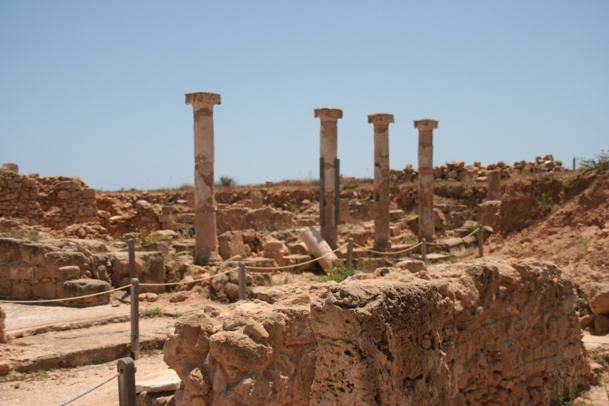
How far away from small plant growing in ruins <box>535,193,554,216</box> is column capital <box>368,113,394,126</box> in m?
4.88

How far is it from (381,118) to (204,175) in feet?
19.2

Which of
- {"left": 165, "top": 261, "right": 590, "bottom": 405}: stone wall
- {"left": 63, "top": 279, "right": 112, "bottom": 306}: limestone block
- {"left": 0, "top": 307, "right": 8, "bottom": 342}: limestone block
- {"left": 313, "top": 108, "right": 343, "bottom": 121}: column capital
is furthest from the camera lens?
{"left": 313, "top": 108, "right": 343, "bottom": 121}: column capital

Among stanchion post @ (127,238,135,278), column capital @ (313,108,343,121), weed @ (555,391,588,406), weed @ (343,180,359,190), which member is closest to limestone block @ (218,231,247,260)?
stanchion post @ (127,238,135,278)

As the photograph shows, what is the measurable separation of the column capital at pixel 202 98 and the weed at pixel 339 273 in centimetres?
482

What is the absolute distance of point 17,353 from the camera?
7.98 metres

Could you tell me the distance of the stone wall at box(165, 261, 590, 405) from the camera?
4203mm

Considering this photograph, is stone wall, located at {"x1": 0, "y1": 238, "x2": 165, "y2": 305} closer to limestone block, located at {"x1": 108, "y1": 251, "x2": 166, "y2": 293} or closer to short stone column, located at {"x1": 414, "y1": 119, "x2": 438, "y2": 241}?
limestone block, located at {"x1": 108, "y1": 251, "x2": 166, "y2": 293}

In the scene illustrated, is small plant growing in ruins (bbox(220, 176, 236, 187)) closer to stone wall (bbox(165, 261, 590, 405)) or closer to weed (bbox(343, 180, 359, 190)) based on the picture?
weed (bbox(343, 180, 359, 190))

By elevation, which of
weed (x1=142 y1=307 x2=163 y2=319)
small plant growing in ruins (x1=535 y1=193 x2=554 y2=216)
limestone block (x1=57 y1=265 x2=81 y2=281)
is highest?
small plant growing in ruins (x1=535 y1=193 x2=554 y2=216)

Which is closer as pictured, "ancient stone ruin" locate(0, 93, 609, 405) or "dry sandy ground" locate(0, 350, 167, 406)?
"ancient stone ruin" locate(0, 93, 609, 405)

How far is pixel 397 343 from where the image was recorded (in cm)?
422

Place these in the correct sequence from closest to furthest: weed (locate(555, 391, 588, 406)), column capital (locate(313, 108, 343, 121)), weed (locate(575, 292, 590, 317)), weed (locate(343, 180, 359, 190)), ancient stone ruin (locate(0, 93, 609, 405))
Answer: ancient stone ruin (locate(0, 93, 609, 405)) < weed (locate(555, 391, 588, 406)) < weed (locate(575, 292, 590, 317)) < column capital (locate(313, 108, 343, 121)) < weed (locate(343, 180, 359, 190))

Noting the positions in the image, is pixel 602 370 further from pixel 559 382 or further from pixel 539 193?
pixel 539 193

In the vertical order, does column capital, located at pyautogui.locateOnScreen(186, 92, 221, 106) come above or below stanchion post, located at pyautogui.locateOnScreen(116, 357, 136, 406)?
above
